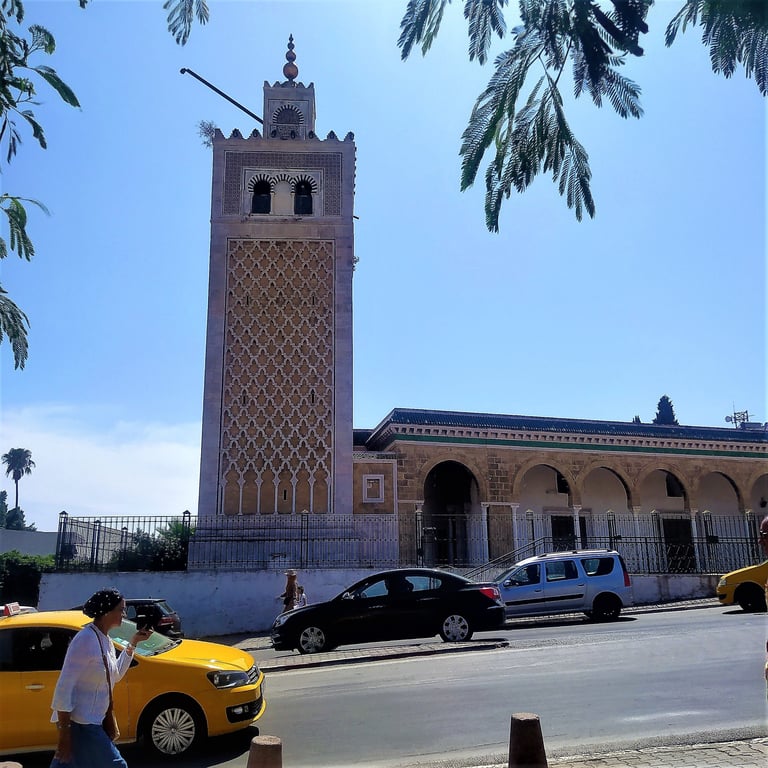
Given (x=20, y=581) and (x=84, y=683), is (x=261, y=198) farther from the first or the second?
(x=84, y=683)

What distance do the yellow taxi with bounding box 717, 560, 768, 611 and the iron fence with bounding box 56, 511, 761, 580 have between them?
510 centimetres

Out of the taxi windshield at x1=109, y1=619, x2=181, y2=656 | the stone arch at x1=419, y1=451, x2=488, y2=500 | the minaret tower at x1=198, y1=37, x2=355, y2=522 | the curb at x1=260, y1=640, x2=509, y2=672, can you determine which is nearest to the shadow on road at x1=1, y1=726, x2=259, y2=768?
the taxi windshield at x1=109, y1=619, x2=181, y2=656

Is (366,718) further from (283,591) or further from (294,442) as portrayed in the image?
(294,442)

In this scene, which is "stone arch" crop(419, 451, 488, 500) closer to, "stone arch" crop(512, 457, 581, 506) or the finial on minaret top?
"stone arch" crop(512, 457, 581, 506)

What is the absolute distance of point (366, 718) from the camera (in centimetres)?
697

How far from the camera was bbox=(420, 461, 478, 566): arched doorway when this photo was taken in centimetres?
2102

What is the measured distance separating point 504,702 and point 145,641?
3605mm

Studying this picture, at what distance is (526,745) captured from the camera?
4.73 metres

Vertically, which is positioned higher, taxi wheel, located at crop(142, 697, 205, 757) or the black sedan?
the black sedan

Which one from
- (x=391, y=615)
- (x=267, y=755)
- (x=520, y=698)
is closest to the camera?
(x=267, y=755)

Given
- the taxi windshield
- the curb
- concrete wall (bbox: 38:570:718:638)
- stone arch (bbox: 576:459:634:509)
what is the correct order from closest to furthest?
the taxi windshield < the curb < concrete wall (bbox: 38:570:718:638) < stone arch (bbox: 576:459:634:509)

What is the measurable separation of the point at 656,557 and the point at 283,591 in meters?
11.5

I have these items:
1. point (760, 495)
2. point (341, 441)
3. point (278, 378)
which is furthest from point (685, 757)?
point (760, 495)

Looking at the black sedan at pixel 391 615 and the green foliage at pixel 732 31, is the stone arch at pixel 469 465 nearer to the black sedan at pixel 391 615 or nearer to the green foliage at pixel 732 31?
the black sedan at pixel 391 615
